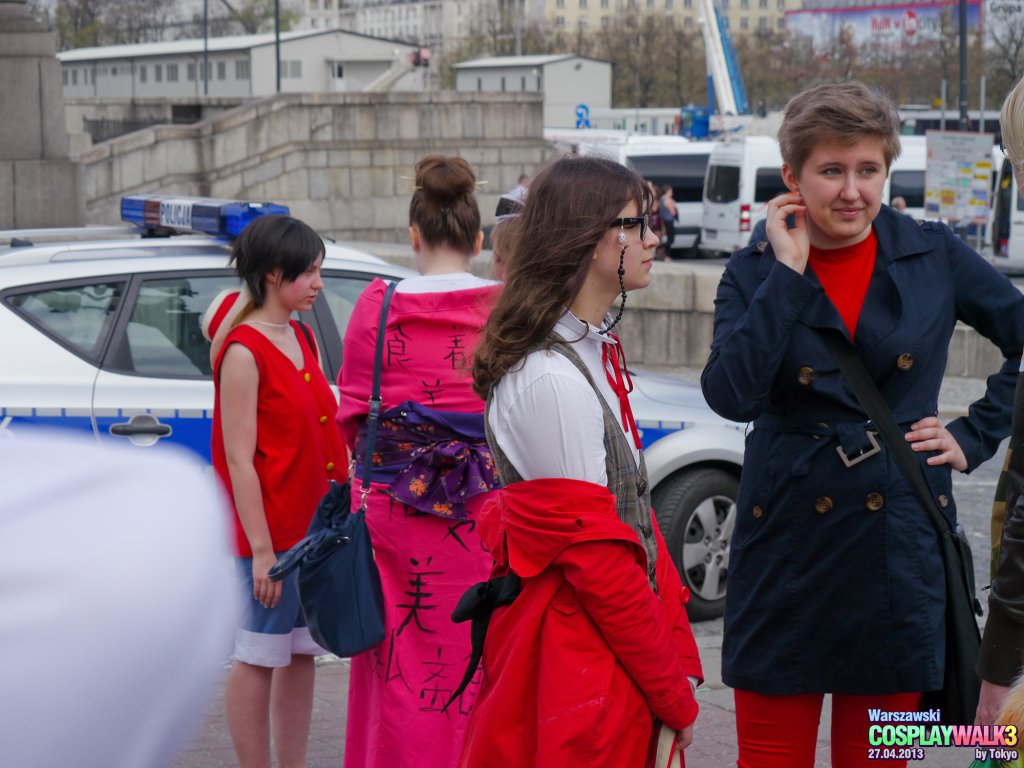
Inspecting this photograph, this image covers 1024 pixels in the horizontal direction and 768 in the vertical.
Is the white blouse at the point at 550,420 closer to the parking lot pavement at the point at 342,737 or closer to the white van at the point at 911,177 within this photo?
the parking lot pavement at the point at 342,737

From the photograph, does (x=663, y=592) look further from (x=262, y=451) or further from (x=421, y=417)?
(x=262, y=451)

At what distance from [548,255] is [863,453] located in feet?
2.72

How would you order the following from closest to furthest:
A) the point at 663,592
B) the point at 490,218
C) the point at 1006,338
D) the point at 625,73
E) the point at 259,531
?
the point at 663,592 → the point at 1006,338 → the point at 259,531 → the point at 490,218 → the point at 625,73

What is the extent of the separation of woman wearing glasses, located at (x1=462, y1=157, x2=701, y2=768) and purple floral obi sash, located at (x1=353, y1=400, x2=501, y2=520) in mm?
923

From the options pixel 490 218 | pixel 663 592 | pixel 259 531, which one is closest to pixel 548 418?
pixel 663 592

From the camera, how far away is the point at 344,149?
29.9 metres

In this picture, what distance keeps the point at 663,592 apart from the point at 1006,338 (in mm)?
1011

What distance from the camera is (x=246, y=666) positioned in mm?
4121

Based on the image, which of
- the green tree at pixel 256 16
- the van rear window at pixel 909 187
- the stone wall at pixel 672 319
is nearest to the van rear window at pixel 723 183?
the van rear window at pixel 909 187

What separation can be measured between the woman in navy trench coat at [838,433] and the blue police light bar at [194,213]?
2.41m

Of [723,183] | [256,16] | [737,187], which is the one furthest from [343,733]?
[256,16]

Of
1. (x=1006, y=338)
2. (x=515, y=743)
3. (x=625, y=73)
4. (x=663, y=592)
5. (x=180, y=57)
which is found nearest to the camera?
(x=515, y=743)

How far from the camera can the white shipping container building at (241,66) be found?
236 feet

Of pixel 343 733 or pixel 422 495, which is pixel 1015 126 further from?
pixel 343 733
